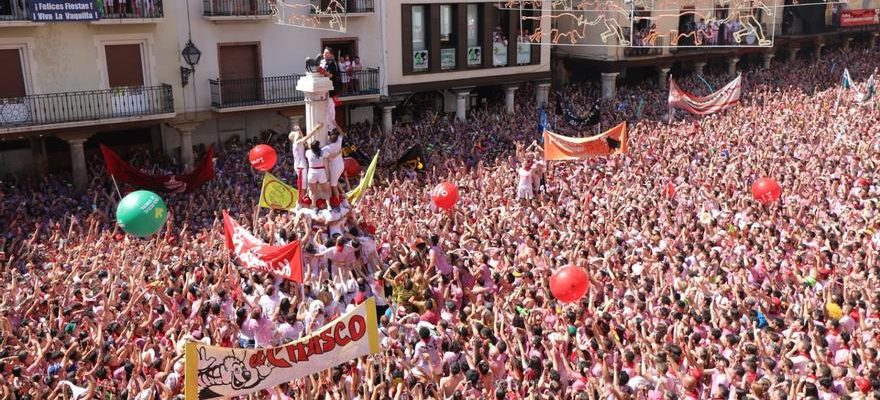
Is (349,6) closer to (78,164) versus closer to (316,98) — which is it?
(78,164)

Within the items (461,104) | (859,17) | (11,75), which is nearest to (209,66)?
(11,75)

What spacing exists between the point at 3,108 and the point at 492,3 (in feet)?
49.8

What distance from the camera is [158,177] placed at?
17578 mm

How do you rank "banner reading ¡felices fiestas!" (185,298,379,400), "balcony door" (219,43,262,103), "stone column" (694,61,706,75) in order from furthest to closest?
"stone column" (694,61,706,75) < "balcony door" (219,43,262,103) < "banner reading ¡felices fiestas!" (185,298,379,400)

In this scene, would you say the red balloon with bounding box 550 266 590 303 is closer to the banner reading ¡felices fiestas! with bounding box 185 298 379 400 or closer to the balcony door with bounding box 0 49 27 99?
the banner reading ¡felices fiestas! with bounding box 185 298 379 400

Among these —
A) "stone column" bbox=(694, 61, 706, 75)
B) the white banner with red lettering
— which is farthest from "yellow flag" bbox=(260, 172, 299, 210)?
"stone column" bbox=(694, 61, 706, 75)

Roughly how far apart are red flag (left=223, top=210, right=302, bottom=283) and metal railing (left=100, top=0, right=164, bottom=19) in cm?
1053

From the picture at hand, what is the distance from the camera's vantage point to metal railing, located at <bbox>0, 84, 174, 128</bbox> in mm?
18234

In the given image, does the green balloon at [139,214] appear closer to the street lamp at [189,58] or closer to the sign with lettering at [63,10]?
the sign with lettering at [63,10]

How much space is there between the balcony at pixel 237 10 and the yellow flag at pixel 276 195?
33.2ft

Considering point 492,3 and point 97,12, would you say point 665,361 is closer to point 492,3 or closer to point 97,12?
point 97,12

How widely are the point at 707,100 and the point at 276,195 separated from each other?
51.9ft

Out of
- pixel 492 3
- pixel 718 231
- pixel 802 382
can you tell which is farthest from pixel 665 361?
pixel 492 3

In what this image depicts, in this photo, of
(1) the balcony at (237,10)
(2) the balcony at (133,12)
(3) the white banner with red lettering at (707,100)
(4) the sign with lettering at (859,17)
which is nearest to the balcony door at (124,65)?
(2) the balcony at (133,12)
